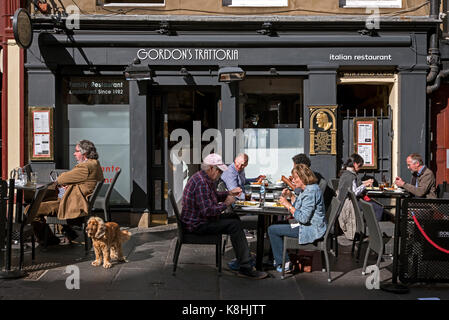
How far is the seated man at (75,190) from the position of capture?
300 inches

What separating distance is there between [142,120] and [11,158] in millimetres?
2653

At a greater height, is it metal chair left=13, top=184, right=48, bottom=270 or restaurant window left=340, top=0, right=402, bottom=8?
restaurant window left=340, top=0, right=402, bottom=8

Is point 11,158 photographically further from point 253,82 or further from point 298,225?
point 298,225

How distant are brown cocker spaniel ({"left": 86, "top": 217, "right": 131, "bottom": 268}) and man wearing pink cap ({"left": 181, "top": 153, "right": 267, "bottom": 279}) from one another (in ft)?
3.45

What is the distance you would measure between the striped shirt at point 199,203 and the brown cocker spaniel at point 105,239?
1.05m

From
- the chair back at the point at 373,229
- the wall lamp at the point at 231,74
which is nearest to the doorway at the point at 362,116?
the wall lamp at the point at 231,74

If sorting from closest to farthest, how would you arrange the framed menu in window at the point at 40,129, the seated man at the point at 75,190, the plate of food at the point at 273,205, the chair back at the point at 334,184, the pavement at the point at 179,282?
the pavement at the point at 179,282, the plate of food at the point at 273,205, the seated man at the point at 75,190, the chair back at the point at 334,184, the framed menu in window at the point at 40,129

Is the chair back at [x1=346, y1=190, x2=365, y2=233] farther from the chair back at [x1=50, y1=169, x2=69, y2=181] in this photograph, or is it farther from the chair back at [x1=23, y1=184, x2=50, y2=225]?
the chair back at [x1=50, y1=169, x2=69, y2=181]

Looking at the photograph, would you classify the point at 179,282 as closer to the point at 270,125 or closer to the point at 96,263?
the point at 96,263

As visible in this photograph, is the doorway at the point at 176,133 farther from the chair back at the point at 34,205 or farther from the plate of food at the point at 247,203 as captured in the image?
the chair back at the point at 34,205

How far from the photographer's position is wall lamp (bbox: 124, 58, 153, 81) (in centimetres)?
963

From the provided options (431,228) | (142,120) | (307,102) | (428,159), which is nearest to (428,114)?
(428,159)

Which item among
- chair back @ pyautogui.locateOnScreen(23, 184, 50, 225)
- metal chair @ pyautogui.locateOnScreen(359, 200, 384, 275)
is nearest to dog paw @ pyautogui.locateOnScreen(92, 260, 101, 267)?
chair back @ pyautogui.locateOnScreen(23, 184, 50, 225)

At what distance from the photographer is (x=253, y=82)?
1045 centimetres
